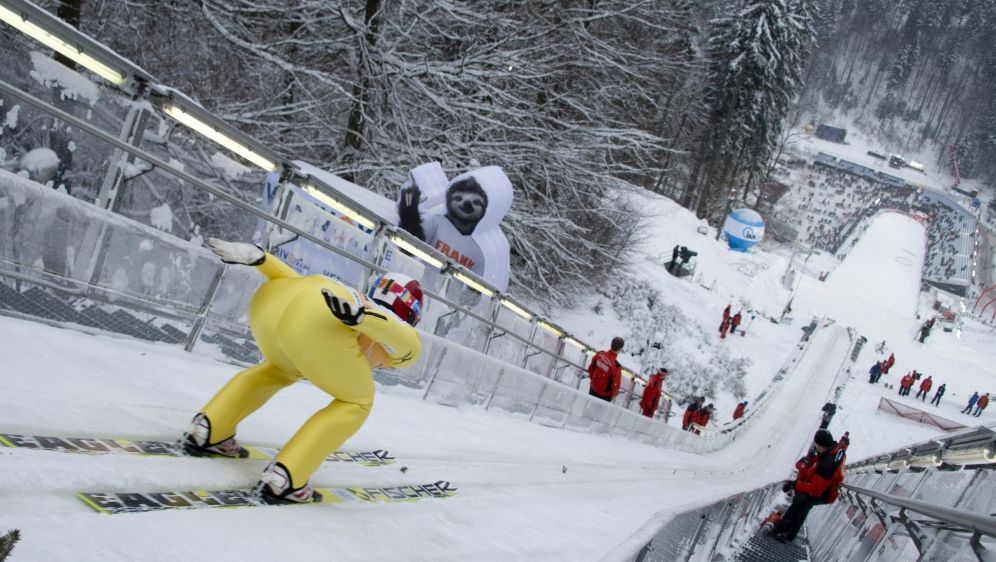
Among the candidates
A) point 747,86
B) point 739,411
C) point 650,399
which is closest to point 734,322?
point 739,411

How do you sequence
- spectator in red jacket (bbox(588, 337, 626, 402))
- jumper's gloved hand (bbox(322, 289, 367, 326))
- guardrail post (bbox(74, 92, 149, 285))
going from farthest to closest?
1. spectator in red jacket (bbox(588, 337, 626, 402))
2. guardrail post (bbox(74, 92, 149, 285))
3. jumper's gloved hand (bbox(322, 289, 367, 326))

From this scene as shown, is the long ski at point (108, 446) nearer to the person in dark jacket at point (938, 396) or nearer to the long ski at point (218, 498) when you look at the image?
the long ski at point (218, 498)

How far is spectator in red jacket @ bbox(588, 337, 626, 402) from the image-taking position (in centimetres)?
1262

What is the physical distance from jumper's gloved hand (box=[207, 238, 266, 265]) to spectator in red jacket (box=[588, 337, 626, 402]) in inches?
376

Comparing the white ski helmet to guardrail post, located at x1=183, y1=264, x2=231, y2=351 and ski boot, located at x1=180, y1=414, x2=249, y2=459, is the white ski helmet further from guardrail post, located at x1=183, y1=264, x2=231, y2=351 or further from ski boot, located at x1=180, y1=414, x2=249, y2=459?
guardrail post, located at x1=183, y1=264, x2=231, y2=351

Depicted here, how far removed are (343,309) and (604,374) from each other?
9.74 metres

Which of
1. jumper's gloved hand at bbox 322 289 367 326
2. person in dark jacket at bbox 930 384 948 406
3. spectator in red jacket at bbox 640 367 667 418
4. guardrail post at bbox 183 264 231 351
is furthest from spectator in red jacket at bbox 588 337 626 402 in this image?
person in dark jacket at bbox 930 384 948 406

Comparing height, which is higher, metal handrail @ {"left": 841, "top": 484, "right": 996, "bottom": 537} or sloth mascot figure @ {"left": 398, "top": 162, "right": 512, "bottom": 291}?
sloth mascot figure @ {"left": 398, "top": 162, "right": 512, "bottom": 291}

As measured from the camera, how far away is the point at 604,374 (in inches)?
498

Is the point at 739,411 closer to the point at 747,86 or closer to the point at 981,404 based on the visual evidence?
the point at 981,404

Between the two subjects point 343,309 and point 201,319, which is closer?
point 343,309

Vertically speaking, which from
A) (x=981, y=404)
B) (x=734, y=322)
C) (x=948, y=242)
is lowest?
(x=734, y=322)

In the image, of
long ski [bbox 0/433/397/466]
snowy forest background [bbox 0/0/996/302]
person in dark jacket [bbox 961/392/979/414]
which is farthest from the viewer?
person in dark jacket [bbox 961/392/979/414]

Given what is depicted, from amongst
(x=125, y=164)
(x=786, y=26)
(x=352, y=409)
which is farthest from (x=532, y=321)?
(x=786, y=26)
